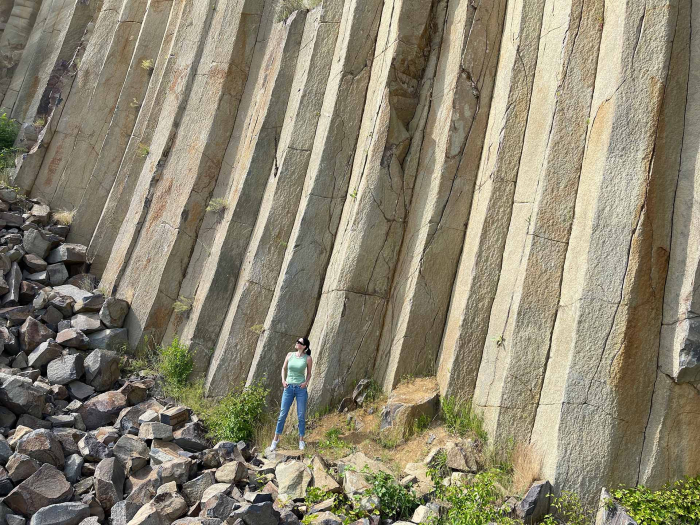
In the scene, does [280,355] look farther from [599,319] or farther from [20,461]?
[599,319]

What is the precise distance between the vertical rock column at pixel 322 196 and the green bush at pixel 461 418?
250 cm

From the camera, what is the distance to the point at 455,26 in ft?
35.3

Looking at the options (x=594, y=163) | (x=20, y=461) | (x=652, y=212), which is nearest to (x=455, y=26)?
(x=594, y=163)

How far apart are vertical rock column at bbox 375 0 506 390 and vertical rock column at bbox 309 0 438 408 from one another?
21 centimetres

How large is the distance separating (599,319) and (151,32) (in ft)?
37.8

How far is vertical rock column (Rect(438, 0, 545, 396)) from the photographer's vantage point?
29.4ft

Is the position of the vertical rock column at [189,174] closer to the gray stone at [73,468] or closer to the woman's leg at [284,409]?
the gray stone at [73,468]

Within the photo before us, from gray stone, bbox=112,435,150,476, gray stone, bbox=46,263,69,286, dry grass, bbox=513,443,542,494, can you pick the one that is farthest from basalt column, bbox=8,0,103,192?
dry grass, bbox=513,443,542,494

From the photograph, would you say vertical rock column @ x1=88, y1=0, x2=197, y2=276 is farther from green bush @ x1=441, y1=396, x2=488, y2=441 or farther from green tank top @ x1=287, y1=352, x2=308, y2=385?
green bush @ x1=441, y1=396, x2=488, y2=441

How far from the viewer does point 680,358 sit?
7.55 metres

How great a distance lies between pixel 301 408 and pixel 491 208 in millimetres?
3343

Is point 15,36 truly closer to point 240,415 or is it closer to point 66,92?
point 66,92

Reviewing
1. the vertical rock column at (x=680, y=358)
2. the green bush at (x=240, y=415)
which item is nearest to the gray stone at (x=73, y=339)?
the green bush at (x=240, y=415)

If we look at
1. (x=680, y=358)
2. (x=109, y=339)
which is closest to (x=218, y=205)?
(x=109, y=339)
